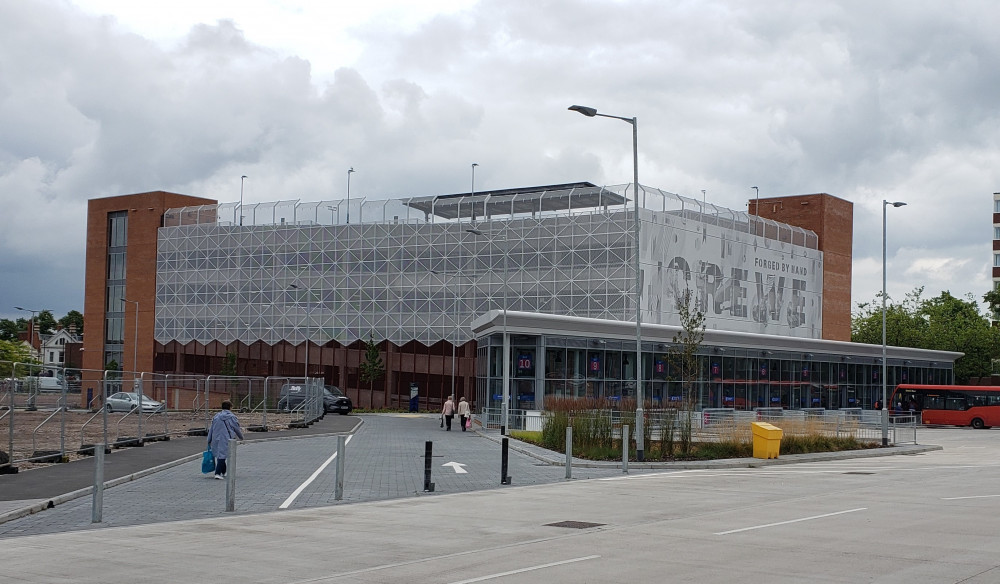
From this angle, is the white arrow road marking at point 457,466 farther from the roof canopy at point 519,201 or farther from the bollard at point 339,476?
the roof canopy at point 519,201

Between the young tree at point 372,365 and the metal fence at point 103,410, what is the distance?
1811 cm

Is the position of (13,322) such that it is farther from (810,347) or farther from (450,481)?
(450,481)

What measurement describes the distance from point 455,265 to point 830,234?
3343cm

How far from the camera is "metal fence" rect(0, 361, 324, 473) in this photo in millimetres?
23453

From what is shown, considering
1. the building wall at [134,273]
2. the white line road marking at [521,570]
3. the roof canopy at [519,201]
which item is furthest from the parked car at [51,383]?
the building wall at [134,273]

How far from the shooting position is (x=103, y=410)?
2798 centimetres

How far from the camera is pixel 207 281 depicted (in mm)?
82750

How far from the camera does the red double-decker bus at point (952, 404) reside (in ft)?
208

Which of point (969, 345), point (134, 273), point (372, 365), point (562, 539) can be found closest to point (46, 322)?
point (134, 273)

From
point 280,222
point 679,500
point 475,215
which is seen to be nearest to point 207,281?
point 280,222

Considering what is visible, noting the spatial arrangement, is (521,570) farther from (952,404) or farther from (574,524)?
(952,404)

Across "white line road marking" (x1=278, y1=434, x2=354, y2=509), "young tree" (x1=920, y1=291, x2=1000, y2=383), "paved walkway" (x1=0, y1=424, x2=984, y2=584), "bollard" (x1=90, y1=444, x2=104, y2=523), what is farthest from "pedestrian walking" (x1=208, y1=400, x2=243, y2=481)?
"young tree" (x1=920, y1=291, x2=1000, y2=383)

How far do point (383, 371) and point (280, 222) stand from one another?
14.5 meters

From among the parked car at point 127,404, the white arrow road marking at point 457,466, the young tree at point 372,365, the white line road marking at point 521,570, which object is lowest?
the white arrow road marking at point 457,466
